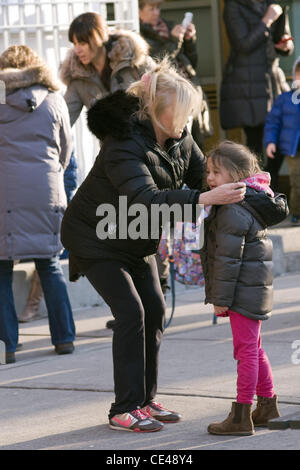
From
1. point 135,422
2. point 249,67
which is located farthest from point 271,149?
point 135,422

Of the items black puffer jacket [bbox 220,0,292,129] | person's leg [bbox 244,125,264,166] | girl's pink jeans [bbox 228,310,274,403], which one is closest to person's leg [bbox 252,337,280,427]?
girl's pink jeans [bbox 228,310,274,403]

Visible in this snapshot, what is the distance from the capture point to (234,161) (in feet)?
15.8

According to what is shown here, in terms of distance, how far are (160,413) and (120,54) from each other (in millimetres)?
3068

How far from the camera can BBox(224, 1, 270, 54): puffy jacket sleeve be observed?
33.7 ft

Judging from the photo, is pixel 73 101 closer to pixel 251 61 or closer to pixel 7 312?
pixel 7 312

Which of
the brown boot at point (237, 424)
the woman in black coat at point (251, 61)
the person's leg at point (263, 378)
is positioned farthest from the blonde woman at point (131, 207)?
the woman in black coat at point (251, 61)

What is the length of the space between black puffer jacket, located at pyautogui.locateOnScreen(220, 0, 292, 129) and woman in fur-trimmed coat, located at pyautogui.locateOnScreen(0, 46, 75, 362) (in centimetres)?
377

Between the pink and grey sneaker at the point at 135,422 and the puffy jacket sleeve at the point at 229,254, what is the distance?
0.64 m

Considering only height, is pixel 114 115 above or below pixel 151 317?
above

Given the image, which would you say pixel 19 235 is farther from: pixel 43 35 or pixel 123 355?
pixel 43 35

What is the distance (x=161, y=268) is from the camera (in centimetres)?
728

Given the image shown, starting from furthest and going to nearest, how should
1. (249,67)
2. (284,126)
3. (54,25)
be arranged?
(249,67)
(284,126)
(54,25)

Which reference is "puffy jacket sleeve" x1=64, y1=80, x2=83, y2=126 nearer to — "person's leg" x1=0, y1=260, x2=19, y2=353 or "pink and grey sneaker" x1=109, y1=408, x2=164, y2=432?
"person's leg" x1=0, y1=260, x2=19, y2=353

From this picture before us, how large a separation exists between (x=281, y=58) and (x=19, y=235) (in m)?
5.83
